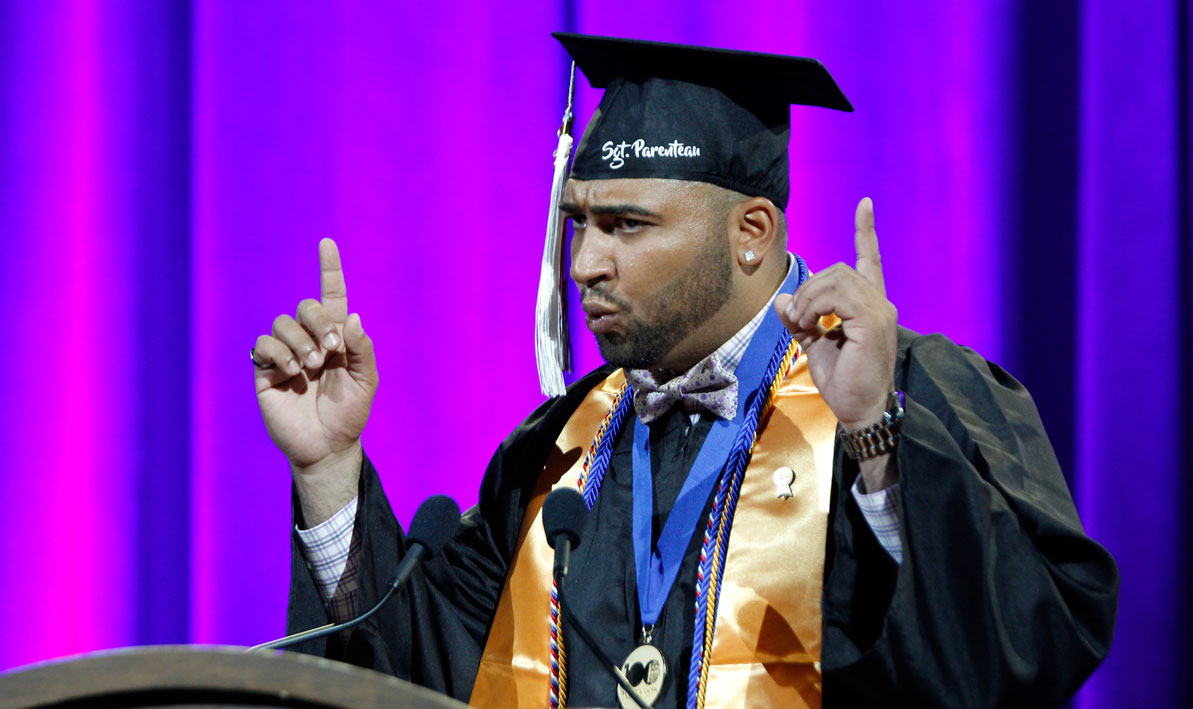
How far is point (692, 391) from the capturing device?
78.1 inches

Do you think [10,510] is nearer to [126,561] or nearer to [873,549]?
[126,561]

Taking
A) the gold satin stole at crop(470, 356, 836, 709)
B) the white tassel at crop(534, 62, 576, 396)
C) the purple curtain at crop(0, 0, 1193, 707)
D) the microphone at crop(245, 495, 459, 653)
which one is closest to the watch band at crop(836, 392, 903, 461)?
the gold satin stole at crop(470, 356, 836, 709)

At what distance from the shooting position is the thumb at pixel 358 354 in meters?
1.83

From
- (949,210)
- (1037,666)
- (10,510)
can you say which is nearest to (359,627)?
(1037,666)

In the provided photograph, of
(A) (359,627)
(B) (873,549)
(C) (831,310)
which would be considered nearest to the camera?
(C) (831,310)

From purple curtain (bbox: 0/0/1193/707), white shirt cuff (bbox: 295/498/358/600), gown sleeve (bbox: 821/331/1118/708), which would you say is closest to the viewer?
gown sleeve (bbox: 821/331/1118/708)

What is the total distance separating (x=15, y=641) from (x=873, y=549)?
1977mm

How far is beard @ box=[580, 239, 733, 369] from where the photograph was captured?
76.4 inches

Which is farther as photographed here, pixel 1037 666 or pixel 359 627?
pixel 359 627

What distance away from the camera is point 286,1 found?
→ 9.28 feet

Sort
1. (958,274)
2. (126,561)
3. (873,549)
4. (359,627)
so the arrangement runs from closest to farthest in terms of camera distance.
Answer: (873,549) → (359,627) → (958,274) → (126,561)

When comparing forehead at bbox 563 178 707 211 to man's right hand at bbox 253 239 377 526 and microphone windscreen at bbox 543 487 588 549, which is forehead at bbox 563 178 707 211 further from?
microphone windscreen at bbox 543 487 588 549

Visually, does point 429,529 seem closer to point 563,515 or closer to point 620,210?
point 563,515

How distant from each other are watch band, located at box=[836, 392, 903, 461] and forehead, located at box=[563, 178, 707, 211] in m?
0.53
